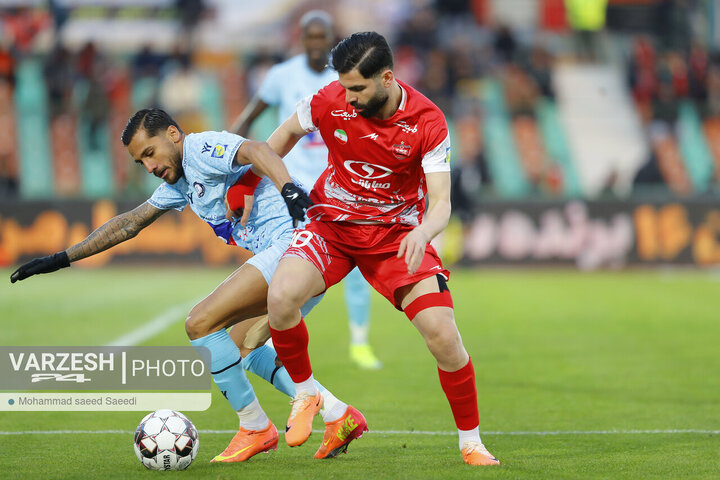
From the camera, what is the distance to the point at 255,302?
208 inches

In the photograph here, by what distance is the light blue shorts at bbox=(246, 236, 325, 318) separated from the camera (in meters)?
5.30

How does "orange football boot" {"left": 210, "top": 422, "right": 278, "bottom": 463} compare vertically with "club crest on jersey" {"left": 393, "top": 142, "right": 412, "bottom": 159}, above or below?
below

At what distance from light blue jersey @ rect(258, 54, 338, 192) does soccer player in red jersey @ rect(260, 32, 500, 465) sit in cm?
278


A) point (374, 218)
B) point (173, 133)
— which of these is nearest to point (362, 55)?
point (374, 218)

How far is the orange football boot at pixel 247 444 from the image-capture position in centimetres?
523

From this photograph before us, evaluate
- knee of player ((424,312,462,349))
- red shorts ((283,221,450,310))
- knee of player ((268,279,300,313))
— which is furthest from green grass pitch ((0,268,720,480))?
red shorts ((283,221,450,310))

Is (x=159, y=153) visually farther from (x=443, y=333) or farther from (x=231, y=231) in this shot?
(x=443, y=333)

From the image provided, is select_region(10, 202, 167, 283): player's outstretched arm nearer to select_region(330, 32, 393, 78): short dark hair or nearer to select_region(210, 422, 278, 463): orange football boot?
select_region(210, 422, 278, 463): orange football boot

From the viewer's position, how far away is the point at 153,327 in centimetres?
1088

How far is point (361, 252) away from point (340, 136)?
602 millimetres

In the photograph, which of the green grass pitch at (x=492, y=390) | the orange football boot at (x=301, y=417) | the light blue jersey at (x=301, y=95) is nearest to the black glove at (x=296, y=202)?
the orange football boot at (x=301, y=417)

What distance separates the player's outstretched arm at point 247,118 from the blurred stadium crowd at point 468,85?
39.7ft

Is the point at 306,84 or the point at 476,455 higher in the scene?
the point at 306,84

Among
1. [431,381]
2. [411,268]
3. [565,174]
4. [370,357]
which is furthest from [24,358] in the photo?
[565,174]
